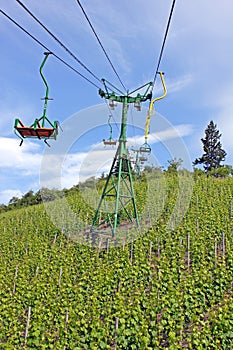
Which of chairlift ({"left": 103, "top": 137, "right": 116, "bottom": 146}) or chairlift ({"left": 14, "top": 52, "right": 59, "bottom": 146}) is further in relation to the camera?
chairlift ({"left": 103, "top": 137, "right": 116, "bottom": 146})

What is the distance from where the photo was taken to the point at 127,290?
A: 28.8ft

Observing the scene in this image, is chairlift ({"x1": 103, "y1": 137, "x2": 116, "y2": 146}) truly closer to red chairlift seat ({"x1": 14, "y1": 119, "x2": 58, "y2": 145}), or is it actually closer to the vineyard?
the vineyard

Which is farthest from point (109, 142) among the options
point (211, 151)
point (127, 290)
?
point (211, 151)

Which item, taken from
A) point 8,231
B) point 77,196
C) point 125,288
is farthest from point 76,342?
point 77,196

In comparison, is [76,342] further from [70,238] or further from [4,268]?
[70,238]

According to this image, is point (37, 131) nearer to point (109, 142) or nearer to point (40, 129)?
Result: point (40, 129)

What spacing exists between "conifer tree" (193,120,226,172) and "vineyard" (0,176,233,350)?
3577cm

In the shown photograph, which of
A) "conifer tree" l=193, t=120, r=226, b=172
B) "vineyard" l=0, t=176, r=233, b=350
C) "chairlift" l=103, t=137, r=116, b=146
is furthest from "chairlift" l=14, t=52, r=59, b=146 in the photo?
"conifer tree" l=193, t=120, r=226, b=172

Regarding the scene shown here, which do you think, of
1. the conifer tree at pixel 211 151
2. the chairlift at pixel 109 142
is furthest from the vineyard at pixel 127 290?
the conifer tree at pixel 211 151

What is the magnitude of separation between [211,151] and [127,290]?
44759 mm

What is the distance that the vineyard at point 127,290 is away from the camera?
652 centimetres

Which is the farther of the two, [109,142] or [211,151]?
[211,151]

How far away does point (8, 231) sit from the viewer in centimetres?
1869

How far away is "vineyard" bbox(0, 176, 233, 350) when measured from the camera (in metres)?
6.52
